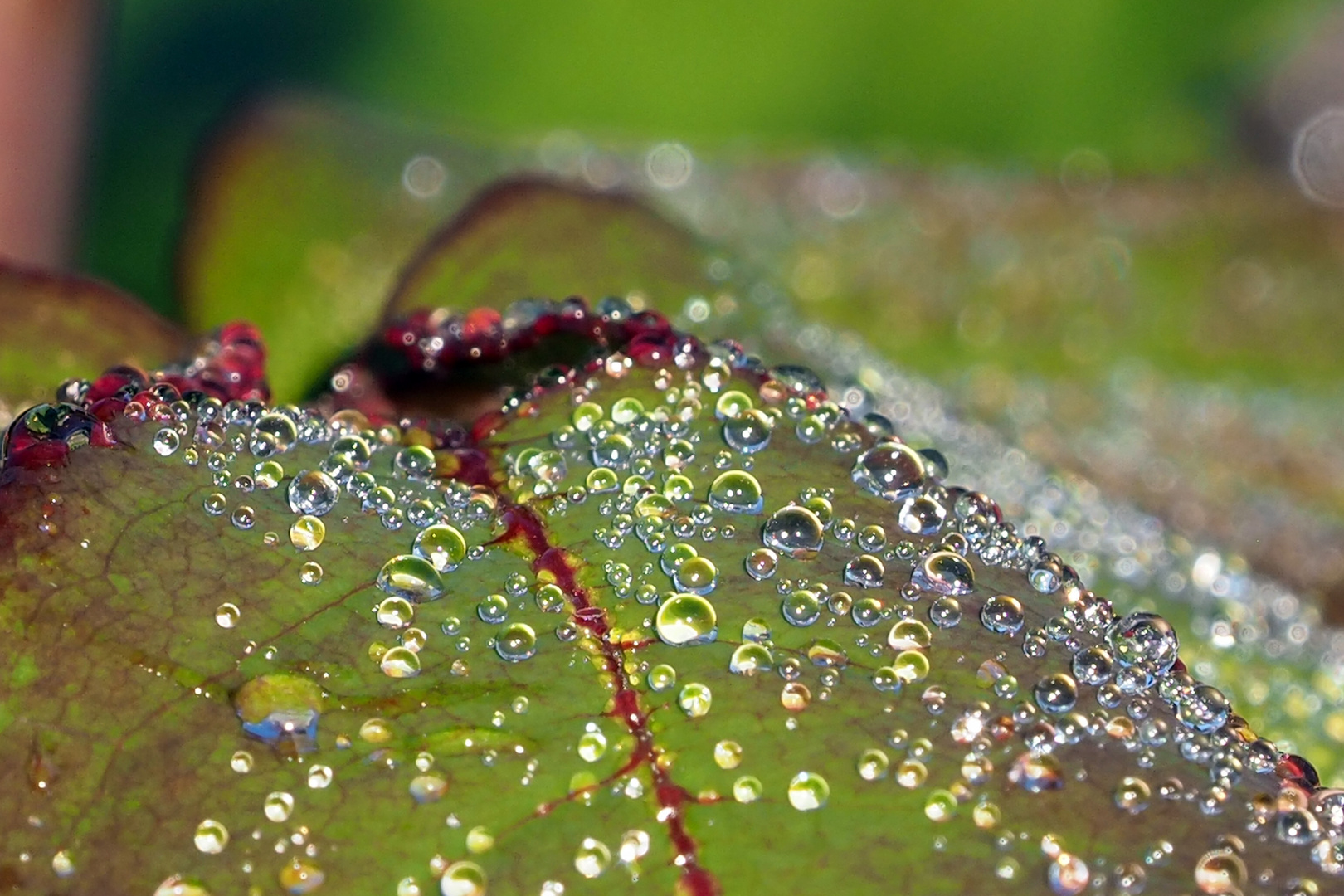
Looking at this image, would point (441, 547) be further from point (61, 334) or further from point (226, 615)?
point (61, 334)

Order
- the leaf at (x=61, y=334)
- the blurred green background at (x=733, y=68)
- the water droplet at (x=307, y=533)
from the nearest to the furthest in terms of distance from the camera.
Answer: the water droplet at (x=307, y=533), the leaf at (x=61, y=334), the blurred green background at (x=733, y=68)

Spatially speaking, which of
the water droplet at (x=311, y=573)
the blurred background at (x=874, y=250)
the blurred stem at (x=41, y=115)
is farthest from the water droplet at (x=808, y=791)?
the blurred stem at (x=41, y=115)

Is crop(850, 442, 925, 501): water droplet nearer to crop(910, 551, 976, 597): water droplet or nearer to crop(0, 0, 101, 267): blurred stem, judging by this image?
crop(910, 551, 976, 597): water droplet

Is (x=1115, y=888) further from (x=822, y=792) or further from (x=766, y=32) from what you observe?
(x=766, y=32)

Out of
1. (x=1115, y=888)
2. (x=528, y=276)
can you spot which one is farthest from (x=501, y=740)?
(x=528, y=276)

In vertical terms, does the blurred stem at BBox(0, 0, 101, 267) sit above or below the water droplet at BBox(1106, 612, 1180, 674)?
below

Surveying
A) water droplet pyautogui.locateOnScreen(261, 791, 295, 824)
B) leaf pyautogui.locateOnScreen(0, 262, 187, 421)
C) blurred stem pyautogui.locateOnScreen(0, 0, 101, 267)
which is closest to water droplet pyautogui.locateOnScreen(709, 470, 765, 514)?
water droplet pyautogui.locateOnScreen(261, 791, 295, 824)

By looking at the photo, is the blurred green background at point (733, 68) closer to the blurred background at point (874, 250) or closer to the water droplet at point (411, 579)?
the blurred background at point (874, 250)
